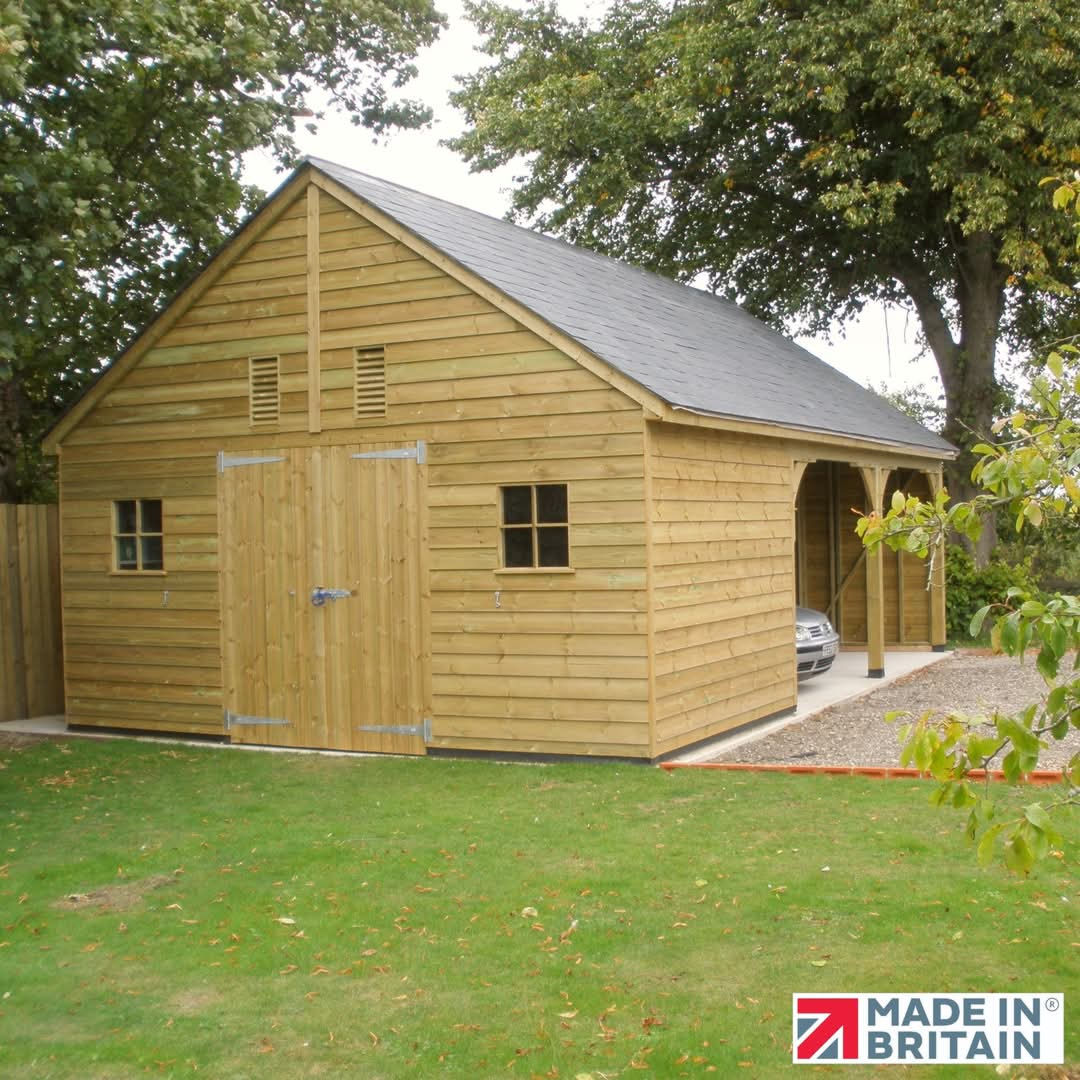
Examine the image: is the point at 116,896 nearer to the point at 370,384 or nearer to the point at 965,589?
the point at 370,384

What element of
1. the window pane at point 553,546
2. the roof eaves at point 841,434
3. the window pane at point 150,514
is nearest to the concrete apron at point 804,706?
the window pane at point 553,546

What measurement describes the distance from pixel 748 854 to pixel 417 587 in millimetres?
4709

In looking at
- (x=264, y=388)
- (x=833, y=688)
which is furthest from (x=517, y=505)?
(x=833, y=688)

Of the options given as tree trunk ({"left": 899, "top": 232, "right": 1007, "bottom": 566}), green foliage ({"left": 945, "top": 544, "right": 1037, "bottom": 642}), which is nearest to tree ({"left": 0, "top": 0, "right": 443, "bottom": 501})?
tree trunk ({"left": 899, "top": 232, "right": 1007, "bottom": 566})

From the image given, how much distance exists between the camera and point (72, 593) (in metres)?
13.6

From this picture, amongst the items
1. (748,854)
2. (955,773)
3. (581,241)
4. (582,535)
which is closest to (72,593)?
(582,535)

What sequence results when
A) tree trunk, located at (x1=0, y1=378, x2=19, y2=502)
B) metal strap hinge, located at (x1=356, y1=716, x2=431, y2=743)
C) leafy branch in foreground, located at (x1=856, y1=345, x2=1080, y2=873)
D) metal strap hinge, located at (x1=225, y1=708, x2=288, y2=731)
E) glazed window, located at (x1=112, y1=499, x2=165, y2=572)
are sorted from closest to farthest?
leafy branch in foreground, located at (x1=856, y1=345, x2=1080, y2=873)
metal strap hinge, located at (x1=356, y1=716, x2=431, y2=743)
metal strap hinge, located at (x1=225, y1=708, x2=288, y2=731)
glazed window, located at (x1=112, y1=499, x2=165, y2=572)
tree trunk, located at (x1=0, y1=378, x2=19, y2=502)

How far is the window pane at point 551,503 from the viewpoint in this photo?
1097cm

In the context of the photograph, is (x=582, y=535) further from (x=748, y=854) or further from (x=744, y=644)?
(x=748, y=854)

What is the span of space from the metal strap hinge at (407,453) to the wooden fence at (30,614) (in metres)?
4.88

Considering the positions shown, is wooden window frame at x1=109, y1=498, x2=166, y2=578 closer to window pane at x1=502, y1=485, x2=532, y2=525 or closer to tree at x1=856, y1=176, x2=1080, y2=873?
window pane at x1=502, y1=485, x2=532, y2=525

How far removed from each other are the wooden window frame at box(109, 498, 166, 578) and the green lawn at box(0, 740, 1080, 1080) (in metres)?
3.58

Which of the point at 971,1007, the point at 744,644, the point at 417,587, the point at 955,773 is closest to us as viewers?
the point at 955,773

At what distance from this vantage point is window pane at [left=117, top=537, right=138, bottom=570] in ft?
43.7
